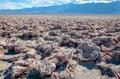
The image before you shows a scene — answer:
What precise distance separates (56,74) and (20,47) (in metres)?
3.69

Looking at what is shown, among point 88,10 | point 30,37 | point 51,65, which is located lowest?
point 88,10

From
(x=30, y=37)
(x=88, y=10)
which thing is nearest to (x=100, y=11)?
(x=88, y=10)

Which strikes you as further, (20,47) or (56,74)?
(20,47)

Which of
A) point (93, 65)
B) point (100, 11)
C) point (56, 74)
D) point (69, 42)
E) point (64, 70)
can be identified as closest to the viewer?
point (56, 74)

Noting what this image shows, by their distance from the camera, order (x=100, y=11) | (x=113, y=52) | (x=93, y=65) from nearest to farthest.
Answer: (x=93, y=65) < (x=113, y=52) < (x=100, y=11)

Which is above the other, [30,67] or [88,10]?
[30,67]

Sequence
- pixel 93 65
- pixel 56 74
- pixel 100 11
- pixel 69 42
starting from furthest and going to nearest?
pixel 100 11 < pixel 69 42 < pixel 93 65 < pixel 56 74

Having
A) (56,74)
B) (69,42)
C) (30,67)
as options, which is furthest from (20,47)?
(56,74)

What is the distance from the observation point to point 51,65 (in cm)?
706

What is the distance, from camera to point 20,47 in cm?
1028

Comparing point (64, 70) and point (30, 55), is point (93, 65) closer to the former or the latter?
point (64, 70)

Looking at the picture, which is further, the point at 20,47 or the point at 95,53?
the point at 20,47

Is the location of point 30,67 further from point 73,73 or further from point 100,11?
point 100,11

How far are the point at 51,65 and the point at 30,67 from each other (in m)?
0.74
